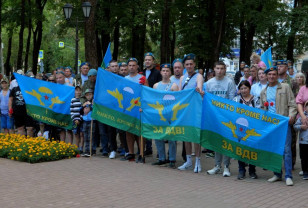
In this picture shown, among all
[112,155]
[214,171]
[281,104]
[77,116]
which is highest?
[281,104]

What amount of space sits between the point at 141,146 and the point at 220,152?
210cm

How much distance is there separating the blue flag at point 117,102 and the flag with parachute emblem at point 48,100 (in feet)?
5.03

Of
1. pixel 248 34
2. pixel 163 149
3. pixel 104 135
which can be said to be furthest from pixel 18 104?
pixel 248 34

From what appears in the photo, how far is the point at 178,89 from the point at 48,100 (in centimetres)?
434

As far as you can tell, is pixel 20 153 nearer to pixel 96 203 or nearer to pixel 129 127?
pixel 129 127

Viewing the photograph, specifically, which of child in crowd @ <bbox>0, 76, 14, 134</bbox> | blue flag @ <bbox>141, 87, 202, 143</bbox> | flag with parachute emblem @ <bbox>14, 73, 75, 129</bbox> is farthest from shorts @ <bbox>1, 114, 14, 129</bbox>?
blue flag @ <bbox>141, 87, 202, 143</bbox>

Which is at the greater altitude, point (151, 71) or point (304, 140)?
point (151, 71)

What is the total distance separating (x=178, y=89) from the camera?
10.5 meters

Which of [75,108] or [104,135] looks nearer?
[104,135]

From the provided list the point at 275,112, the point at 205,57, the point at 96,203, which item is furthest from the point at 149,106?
the point at 205,57

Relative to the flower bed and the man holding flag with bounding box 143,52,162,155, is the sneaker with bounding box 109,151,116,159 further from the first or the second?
the man holding flag with bounding box 143,52,162,155

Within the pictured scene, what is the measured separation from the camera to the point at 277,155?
877 centimetres

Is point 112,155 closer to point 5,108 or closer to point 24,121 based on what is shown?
point 24,121

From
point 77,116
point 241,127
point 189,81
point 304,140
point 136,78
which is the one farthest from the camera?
point 77,116
